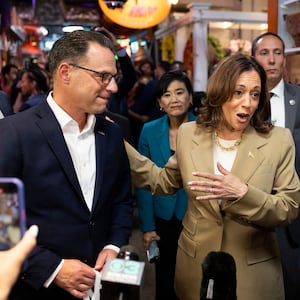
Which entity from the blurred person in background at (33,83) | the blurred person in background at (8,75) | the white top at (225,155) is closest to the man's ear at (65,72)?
the white top at (225,155)

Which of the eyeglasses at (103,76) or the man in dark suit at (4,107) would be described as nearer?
the eyeglasses at (103,76)

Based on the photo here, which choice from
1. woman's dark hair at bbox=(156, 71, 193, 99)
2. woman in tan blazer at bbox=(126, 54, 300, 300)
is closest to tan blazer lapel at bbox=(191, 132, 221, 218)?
woman in tan blazer at bbox=(126, 54, 300, 300)

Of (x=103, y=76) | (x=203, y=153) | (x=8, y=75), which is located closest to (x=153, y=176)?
(x=203, y=153)

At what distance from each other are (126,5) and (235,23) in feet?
8.12

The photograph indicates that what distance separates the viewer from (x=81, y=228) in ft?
5.53

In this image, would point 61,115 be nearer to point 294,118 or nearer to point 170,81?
point 170,81

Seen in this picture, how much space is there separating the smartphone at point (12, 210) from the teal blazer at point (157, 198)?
203 cm

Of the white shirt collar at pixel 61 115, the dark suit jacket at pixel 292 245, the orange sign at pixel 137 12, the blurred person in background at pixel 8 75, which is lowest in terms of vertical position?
the dark suit jacket at pixel 292 245

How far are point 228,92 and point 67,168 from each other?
0.79 m

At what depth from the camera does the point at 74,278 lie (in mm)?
1588

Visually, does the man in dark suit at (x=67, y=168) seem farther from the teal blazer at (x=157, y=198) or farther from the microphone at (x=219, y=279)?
the teal blazer at (x=157, y=198)

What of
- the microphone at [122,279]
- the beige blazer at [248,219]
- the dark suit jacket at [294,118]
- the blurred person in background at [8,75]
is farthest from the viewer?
the blurred person in background at [8,75]

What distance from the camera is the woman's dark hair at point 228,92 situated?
6.33 feet

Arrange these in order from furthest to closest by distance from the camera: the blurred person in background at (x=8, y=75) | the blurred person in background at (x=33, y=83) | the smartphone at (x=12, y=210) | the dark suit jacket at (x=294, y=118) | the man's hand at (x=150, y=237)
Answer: the blurred person in background at (x=8, y=75), the blurred person in background at (x=33, y=83), the man's hand at (x=150, y=237), the dark suit jacket at (x=294, y=118), the smartphone at (x=12, y=210)
